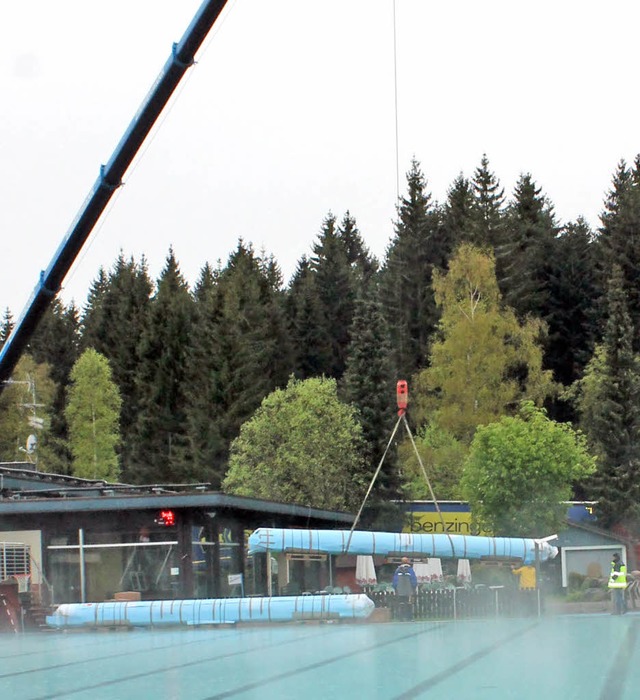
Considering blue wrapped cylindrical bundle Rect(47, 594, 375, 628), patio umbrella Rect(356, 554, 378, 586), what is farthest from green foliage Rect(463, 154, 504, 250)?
blue wrapped cylindrical bundle Rect(47, 594, 375, 628)

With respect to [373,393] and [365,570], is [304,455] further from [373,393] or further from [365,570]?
[365,570]

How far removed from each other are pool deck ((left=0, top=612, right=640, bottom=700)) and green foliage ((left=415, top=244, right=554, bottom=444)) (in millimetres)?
43440

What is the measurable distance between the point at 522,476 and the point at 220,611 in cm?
2879

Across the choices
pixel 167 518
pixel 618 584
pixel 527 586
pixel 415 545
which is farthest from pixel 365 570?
pixel 618 584

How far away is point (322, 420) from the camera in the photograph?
69.6 meters

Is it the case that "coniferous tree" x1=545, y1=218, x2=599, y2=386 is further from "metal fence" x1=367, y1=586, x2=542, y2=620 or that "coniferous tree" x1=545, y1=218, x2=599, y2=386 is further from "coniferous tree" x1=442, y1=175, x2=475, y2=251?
"metal fence" x1=367, y1=586, x2=542, y2=620

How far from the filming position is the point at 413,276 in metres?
99.8

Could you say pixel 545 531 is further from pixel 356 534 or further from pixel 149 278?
pixel 149 278

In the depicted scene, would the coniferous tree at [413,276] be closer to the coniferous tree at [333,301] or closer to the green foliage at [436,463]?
the coniferous tree at [333,301]

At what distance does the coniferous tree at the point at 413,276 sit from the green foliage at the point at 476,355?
40.8ft

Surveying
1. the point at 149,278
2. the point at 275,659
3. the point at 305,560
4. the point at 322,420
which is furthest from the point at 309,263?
the point at 275,659

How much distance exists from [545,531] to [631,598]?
627 inches

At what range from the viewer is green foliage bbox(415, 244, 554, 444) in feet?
245

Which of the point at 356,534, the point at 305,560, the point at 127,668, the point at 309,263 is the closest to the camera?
the point at 127,668
